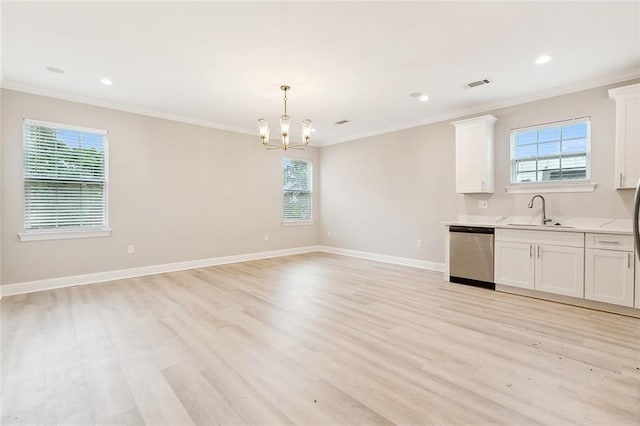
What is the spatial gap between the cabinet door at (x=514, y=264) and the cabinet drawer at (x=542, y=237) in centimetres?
7

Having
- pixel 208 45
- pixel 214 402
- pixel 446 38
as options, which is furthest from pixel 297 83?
pixel 214 402

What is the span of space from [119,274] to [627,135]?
6.99 m

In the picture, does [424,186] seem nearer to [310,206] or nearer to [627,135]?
[627,135]

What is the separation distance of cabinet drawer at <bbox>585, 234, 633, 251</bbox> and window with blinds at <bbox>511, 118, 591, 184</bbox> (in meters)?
0.94

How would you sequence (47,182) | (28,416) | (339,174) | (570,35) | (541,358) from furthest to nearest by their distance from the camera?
1. (339,174)
2. (47,182)
3. (570,35)
4. (541,358)
5. (28,416)

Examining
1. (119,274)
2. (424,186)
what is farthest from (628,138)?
(119,274)

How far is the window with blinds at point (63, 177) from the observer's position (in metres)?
3.99

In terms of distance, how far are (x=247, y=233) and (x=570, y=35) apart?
18.2ft

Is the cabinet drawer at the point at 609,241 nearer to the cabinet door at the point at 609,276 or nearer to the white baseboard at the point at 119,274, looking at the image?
the cabinet door at the point at 609,276

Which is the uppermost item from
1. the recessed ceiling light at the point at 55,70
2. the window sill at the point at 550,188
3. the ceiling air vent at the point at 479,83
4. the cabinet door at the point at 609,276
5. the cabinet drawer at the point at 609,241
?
the recessed ceiling light at the point at 55,70

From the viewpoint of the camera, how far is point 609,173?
3635mm

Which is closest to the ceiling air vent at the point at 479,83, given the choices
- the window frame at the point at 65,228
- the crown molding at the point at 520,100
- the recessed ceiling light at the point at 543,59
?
the recessed ceiling light at the point at 543,59

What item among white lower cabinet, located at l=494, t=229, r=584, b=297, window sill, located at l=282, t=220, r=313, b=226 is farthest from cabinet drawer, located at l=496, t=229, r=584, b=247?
window sill, located at l=282, t=220, r=313, b=226

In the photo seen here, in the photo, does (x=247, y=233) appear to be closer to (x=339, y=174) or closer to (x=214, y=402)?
(x=339, y=174)
